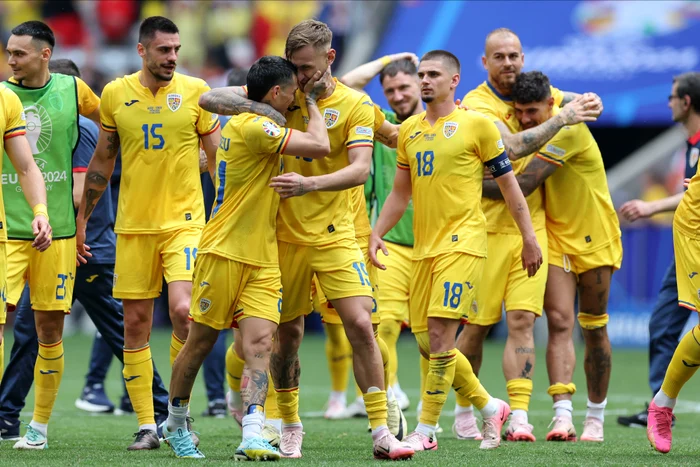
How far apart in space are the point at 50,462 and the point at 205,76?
584 inches

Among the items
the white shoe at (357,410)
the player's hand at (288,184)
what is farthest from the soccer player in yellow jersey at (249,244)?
the white shoe at (357,410)

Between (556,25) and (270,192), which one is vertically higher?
(556,25)

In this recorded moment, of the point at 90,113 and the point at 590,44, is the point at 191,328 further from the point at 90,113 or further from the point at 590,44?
the point at 590,44

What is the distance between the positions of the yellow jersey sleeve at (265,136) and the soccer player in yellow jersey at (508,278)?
2.12 metres

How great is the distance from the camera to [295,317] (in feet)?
24.0

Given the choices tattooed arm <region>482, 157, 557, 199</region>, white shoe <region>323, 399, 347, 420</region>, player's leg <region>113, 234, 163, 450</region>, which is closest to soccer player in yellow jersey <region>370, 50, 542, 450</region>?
tattooed arm <region>482, 157, 557, 199</region>

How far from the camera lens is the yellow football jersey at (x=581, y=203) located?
8.62 m

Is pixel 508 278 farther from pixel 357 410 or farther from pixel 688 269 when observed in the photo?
pixel 357 410

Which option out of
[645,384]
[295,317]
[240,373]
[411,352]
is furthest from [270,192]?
[411,352]

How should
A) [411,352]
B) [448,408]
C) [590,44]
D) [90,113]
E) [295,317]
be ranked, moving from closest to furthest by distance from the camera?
[295,317] < [90,113] < [448,408] < [411,352] < [590,44]

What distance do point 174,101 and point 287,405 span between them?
2109 millimetres

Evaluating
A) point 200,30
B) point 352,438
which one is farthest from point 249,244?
point 200,30

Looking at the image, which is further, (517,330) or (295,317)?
(517,330)

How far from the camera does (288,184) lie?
21.7 feet
